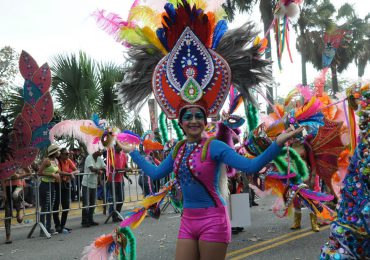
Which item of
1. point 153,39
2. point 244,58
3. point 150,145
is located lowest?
point 150,145

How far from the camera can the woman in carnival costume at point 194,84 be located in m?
3.48

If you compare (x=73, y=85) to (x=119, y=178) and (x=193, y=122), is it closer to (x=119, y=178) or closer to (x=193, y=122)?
(x=119, y=178)

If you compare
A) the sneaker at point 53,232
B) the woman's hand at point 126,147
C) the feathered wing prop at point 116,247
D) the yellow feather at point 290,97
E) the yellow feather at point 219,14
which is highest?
the yellow feather at point 219,14

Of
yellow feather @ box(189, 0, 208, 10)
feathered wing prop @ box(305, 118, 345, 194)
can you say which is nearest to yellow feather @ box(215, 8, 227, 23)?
yellow feather @ box(189, 0, 208, 10)

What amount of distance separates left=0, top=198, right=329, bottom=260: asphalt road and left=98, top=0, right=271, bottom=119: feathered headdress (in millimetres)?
2768

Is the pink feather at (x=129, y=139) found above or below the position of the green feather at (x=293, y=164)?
above

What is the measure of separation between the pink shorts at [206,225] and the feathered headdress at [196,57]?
87 cm

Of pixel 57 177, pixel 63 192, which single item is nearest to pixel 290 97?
pixel 57 177

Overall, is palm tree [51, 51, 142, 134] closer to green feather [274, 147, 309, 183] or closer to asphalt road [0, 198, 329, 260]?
asphalt road [0, 198, 329, 260]

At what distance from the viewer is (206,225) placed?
3430 millimetres

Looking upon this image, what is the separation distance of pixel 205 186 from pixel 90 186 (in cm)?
717

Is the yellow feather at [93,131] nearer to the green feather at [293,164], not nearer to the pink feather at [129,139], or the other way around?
the pink feather at [129,139]

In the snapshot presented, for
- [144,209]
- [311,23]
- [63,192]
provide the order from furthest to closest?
1. [311,23]
2. [63,192]
3. [144,209]

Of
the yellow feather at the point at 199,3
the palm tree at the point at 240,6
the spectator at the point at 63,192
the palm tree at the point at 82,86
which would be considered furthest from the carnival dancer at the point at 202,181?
the palm tree at the point at 240,6
